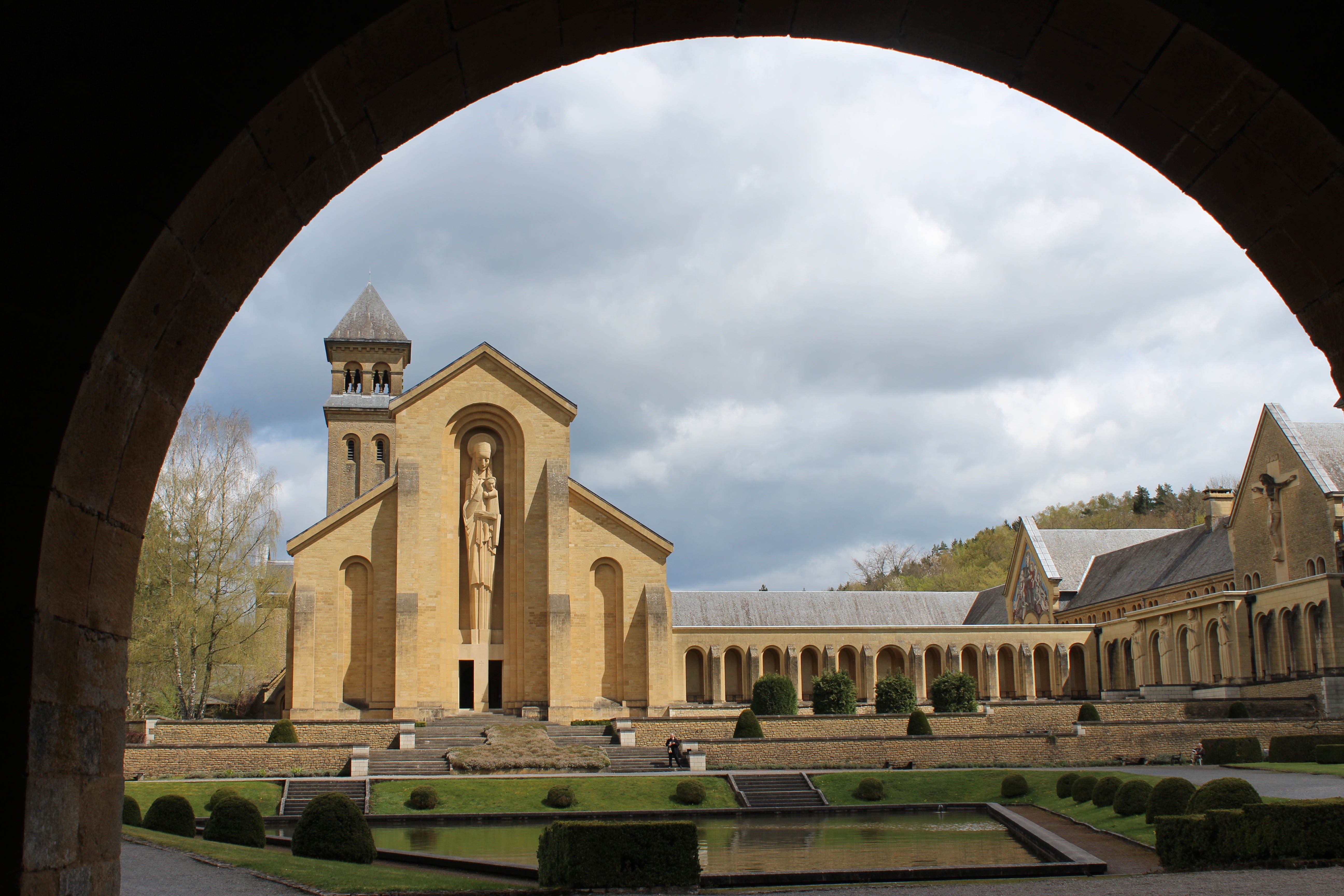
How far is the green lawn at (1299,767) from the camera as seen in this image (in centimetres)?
2706

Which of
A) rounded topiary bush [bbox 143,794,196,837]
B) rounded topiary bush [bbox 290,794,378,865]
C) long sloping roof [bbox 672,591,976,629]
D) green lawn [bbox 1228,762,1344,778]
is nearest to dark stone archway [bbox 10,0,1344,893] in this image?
rounded topiary bush [bbox 290,794,378,865]

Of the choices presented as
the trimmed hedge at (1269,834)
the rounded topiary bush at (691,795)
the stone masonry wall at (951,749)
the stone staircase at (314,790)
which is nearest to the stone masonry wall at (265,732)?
the stone staircase at (314,790)

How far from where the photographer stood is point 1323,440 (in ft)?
144

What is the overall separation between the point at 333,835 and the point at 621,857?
5.02m

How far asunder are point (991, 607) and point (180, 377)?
220 ft

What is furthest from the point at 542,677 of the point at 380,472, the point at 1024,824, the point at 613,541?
the point at 380,472

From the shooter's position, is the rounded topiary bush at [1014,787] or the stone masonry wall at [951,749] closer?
the rounded topiary bush at [1014,787]

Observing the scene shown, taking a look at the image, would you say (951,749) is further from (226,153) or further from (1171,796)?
(226,153)

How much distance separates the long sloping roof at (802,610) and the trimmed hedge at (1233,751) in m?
24.5

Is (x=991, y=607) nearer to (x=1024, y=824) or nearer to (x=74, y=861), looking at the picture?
(x=1024, y=824)

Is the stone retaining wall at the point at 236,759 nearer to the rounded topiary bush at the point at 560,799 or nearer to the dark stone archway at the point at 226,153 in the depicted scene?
the rounded topiary bush at the point at 560,799

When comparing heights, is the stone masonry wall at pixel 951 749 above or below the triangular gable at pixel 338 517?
below

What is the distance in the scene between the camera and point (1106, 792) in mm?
22047

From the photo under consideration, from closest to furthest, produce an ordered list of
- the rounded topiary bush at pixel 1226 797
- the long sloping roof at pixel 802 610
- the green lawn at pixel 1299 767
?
the rounded topiary bush at pixel 1226 797, the green lawn at pixel 1299 767, the long sloping roof at pixel 802 610
